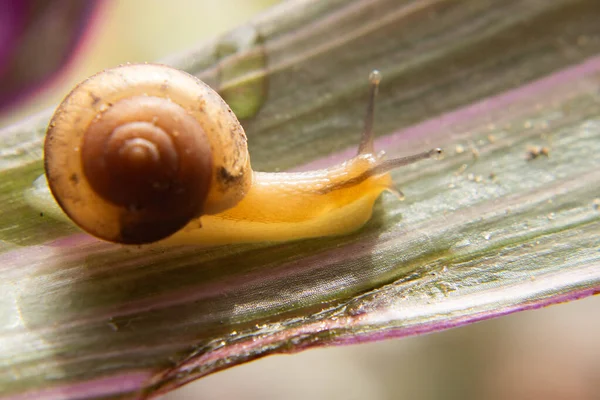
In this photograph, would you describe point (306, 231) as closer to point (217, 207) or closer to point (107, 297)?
point (217, 207)

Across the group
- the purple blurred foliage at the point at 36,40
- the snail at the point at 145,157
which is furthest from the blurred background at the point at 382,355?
the snail at the point at 145,157

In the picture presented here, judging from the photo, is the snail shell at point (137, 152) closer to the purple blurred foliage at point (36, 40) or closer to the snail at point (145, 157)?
the snail at point (145, 157)

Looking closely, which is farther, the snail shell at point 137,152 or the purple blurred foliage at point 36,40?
the purple blurred foliage at point 36,40

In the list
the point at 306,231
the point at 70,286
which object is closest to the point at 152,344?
the point at 70,286

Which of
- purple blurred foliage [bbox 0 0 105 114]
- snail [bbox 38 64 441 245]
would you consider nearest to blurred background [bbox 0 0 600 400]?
purple blurred foliage [bbox 0 0 105 114]

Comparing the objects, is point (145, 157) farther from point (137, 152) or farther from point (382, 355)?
point (382, 355)

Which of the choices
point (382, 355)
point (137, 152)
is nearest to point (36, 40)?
point (137, 152)

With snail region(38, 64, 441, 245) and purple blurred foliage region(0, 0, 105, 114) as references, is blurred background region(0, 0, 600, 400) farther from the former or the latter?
snail region(38, 64, 441, 245)
